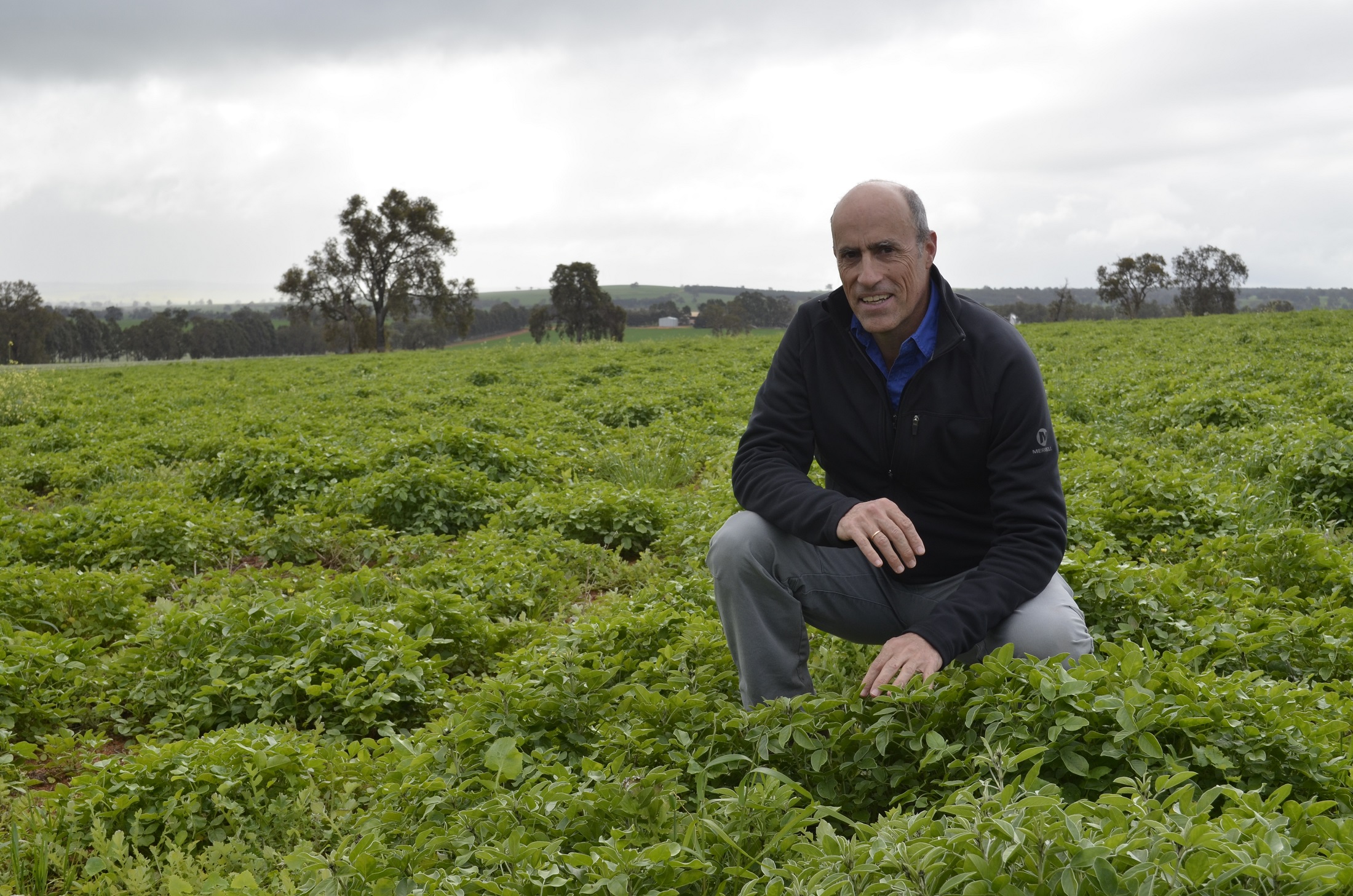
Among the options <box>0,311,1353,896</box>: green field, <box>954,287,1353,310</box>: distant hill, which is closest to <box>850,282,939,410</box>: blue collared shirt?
<box>0,311,1353,896</box>: green field

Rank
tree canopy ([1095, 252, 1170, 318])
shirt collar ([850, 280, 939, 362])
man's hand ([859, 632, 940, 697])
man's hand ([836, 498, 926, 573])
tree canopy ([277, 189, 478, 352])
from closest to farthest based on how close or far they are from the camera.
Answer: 1. man's hand ([859, 632, 940, 697])
2. man's hand ([836, 498, 926, 573])
3. shirt collar ([850, 280, 939, 362])
4. tree canopy ([277, 189, 478, 352])
5. tree canopy ([1095, 252, 1170, 318])

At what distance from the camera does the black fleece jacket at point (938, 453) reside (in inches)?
137

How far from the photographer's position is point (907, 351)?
12.8 feet

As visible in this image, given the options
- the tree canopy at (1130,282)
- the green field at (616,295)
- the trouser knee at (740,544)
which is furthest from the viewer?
the green field at (616,295)

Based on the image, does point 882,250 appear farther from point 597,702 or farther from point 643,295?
point 643,295

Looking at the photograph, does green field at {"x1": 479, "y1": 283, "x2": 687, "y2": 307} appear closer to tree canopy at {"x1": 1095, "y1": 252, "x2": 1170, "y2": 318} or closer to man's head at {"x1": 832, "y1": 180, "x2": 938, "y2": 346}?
tree canopy at {"x1": 1095, "y1": 252, "x2": 1170, "y2": 318}

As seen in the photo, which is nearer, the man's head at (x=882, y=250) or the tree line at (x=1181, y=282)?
the man's head at (x=882, y=250)

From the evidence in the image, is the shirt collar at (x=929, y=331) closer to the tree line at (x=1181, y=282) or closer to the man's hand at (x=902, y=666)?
the man's hand at (x=902, y=666)

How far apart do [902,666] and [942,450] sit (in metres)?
1.00

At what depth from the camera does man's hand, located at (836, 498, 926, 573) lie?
11.0 ft

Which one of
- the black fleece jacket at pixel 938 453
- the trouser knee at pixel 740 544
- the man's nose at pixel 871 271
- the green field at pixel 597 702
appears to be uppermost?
the man's nose at pixel 871 271

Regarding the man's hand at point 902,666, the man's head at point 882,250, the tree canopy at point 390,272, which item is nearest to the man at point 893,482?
the man's head at point 882,250

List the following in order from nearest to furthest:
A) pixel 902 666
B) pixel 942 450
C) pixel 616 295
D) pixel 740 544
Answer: pixel 902 666
pixel 740 544
pixel 942 450
pixel 616 295

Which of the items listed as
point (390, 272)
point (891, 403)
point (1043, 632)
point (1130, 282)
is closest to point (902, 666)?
point (1043, 632)
